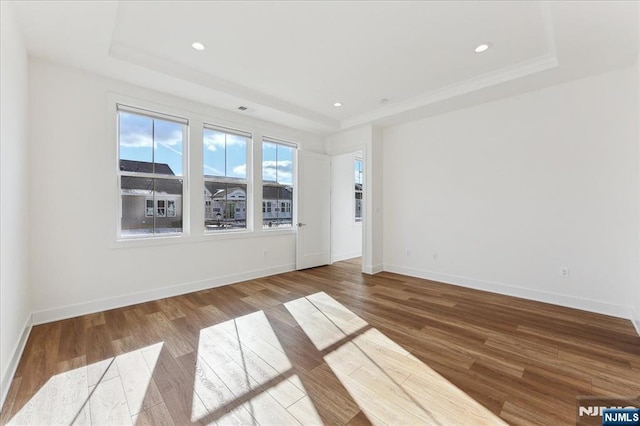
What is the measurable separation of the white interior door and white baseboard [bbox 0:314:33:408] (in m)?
3.61

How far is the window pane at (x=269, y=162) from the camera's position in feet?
16.3

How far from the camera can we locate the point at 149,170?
365cm

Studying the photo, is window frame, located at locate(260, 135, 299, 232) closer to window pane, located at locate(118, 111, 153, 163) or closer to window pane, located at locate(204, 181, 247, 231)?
window pane, located at locate(204, 181, 247, 231)

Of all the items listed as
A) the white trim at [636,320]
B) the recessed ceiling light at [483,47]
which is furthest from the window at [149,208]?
the white trim at [636,320]

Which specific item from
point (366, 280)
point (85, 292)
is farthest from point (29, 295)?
point (366, 280)

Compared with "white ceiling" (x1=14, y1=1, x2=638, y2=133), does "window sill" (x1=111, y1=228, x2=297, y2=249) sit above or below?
below

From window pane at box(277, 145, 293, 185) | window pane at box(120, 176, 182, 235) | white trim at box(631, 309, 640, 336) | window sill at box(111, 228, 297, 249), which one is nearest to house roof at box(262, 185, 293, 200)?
window pane at box(277, 145, 293, 185)

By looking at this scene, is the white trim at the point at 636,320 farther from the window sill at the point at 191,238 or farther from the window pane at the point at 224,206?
the window pane at the point at 224,206

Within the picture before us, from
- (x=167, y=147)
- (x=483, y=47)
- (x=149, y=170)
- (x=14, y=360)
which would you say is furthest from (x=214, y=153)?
(x=483, y=47)

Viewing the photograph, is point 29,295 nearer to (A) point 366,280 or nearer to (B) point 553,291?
(A) point 366,280

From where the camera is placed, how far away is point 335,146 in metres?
5.79

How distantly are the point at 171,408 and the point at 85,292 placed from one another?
2.29m

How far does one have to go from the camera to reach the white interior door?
5379 millimetres

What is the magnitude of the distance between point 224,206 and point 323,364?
10.2ft
